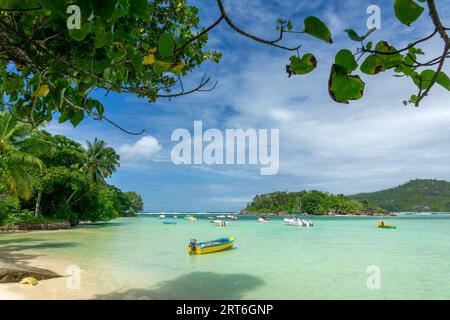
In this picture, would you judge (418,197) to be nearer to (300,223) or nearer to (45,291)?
(300,223)

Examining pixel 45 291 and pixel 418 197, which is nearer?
pixel 45 291

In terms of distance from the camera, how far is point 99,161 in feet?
99.7

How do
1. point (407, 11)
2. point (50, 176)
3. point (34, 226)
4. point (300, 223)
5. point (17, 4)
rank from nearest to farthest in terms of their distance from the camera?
point (407, 11) < point (17, 4) < point (50, 176) < point (34, 226) < point (300, 223)

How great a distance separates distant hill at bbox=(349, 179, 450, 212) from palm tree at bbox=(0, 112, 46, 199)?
11839cm

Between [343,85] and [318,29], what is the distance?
0.11 metres

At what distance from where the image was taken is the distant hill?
11938 centimetres

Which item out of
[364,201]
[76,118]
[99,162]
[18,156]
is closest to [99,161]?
[99,162]

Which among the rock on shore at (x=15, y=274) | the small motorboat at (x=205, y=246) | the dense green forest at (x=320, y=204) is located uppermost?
the dense green forest at (x=320, y=204)

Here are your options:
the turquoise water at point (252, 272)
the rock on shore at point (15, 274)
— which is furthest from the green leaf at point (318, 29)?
the rock on shore at point (15, 274)

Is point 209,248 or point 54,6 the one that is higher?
point 54,6

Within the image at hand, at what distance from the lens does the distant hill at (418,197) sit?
119375mm

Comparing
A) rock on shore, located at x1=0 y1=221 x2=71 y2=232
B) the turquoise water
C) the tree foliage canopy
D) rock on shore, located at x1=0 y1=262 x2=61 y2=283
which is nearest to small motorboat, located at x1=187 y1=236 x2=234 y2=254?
the turquoise water

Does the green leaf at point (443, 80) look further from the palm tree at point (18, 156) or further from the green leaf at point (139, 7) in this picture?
the palm tree at point (18, 156)

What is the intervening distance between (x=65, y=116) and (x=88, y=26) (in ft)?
2.60
